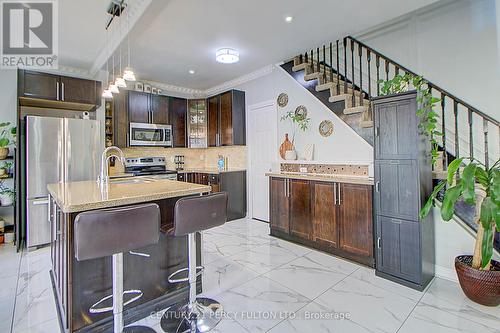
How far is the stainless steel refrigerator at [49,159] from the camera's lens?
353 centimetres

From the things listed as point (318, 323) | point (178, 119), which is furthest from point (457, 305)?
point (178, 119)

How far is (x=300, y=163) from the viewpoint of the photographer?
427 centimetres

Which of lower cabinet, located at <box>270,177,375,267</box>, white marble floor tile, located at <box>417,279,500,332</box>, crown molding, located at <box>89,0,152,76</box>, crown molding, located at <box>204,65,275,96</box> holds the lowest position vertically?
white marble floor tile, located at <box>417,279,500,332</box>

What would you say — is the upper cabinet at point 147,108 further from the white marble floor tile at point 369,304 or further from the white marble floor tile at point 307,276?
the white marble floor tile at point 369,304

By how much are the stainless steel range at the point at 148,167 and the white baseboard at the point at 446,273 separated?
454 cm

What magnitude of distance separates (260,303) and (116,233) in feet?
4.55

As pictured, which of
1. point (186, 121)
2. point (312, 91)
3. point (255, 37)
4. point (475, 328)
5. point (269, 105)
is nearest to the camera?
point (475, 328)

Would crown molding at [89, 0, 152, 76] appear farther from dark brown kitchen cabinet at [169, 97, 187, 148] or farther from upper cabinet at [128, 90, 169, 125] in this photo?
dark brown kitchen cabinet at [169, 97, 187, 148]

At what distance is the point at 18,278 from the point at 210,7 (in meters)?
3.63

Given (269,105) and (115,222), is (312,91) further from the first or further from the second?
(115,222)

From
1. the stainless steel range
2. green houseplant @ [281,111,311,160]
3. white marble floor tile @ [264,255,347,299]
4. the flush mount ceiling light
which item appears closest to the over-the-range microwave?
the stainless steel range

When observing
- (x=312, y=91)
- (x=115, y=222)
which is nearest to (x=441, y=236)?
(x=312, y=91)

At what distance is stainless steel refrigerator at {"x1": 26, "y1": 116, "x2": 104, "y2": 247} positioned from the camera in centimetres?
353

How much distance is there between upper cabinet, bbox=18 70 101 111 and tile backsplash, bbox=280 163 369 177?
11.3 ft
